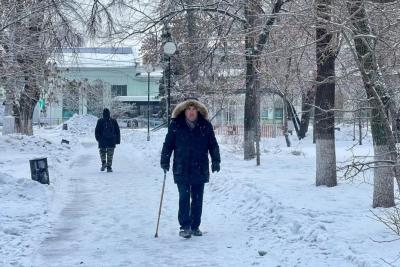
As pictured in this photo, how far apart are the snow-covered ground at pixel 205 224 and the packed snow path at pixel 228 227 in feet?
0.05

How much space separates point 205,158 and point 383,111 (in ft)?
9.10

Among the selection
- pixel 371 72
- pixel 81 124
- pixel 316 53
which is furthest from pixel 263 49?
pixel 81 124

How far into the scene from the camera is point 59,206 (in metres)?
11.2

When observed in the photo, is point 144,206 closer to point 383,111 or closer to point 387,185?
point 387,185

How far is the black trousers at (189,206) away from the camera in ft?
28.1

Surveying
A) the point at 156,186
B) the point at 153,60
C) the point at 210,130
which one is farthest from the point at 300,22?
the point at 153,60

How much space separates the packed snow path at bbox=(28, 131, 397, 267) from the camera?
7148 mm

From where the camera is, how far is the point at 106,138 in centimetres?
1789

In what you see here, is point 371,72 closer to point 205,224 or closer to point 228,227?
point 228,227

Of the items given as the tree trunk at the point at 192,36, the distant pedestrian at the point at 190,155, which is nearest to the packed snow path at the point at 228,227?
the distant pedestrian at the point at 190,155

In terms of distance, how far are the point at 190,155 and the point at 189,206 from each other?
2.33ft

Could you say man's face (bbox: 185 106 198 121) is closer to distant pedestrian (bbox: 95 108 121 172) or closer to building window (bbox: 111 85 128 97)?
distant pedestrian (bbox: 95 108 121 172)

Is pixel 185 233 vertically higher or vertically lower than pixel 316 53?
lower

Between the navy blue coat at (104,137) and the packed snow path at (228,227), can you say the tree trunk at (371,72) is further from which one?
the navy blue coat at (104,137)
